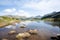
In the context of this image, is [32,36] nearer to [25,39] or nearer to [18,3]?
[25,39]

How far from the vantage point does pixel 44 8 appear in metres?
4.58

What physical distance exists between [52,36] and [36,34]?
0.69 meters

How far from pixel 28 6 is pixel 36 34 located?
4.37 feet

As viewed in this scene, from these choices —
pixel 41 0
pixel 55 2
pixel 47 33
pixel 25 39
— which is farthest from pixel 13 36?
pixel 55 2

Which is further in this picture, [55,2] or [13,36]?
[55,2]

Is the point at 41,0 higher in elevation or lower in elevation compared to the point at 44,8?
higher

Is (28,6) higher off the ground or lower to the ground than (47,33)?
higher

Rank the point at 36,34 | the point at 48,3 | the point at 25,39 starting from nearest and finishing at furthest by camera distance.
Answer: the point at 25,39 < the point at 36,34 < the point at 48,3

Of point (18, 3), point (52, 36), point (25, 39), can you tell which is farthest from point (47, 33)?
point (18, 3)

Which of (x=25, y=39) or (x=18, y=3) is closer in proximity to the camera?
(x=25, y=39)

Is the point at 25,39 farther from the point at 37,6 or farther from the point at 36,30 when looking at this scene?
the point at 37,6

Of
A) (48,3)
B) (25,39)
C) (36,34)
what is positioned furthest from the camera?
(48,3)

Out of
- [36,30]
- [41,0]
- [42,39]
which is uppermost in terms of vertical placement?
[41,0]

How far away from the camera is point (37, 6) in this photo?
4492mm
